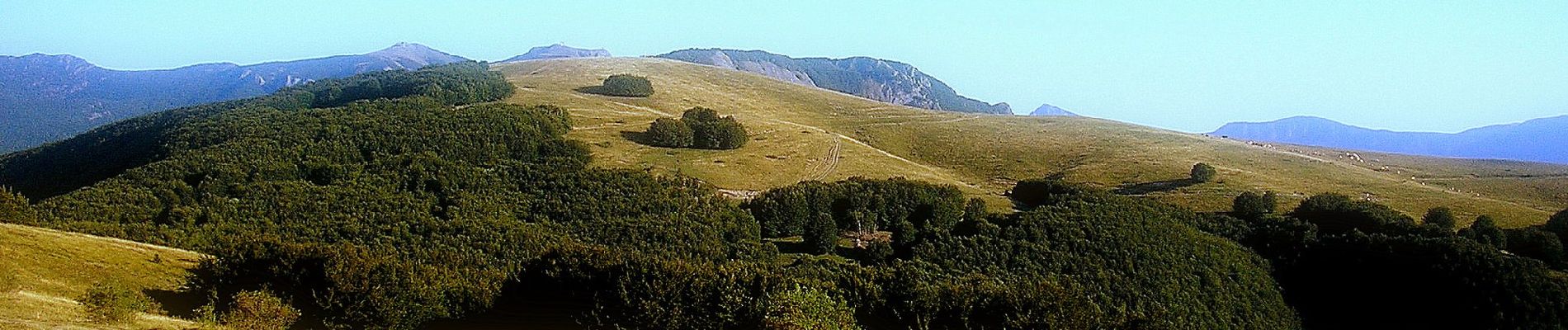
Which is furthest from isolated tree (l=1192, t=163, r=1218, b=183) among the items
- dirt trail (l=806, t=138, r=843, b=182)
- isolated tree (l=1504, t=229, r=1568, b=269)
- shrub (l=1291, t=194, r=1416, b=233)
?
dirt trail (l=806, t=138, r=843, b=182)

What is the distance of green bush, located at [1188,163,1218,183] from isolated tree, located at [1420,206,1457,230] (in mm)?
23685

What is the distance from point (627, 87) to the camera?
142 meters

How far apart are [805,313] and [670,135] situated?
71.6 meters

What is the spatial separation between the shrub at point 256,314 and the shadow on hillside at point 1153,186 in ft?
291

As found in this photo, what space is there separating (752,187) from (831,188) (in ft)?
52.5

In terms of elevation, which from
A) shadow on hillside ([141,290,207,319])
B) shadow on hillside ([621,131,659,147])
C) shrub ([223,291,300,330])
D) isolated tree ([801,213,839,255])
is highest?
shadow on hillside ([621,131,659,147])

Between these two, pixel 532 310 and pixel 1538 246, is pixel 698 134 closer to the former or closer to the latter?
pixel 532 310

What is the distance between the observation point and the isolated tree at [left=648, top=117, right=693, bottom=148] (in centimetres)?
9988

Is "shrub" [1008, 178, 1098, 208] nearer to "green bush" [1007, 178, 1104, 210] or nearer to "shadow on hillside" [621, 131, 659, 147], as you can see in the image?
"green bush" [1007, 178, 1104, 210]

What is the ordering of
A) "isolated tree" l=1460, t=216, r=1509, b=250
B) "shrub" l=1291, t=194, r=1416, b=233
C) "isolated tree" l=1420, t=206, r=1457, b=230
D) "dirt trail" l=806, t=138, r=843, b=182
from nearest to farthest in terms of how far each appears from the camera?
"isolated tree" l=1460, t=216, r=1509, b=250
"shrub" l=1291, t=194, r=1416, b=233
"isolated tree" l=1420, t=206, r=1457, b=230
"dirt trail" l=806, t=138, r=843, b=182

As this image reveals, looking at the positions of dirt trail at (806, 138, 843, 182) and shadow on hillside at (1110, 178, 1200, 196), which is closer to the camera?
dirt trail at (806, 138, 843, 182)

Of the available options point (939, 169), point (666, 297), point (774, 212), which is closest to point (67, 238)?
point (666, 297)

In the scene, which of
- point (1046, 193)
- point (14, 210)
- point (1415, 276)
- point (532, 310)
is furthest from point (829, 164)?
point (14, 210)

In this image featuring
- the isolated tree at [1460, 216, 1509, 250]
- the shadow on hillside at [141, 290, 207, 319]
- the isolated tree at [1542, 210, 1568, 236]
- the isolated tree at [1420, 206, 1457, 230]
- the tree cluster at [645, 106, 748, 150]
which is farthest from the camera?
the tree cluster at [645, 106, 748, 150]
